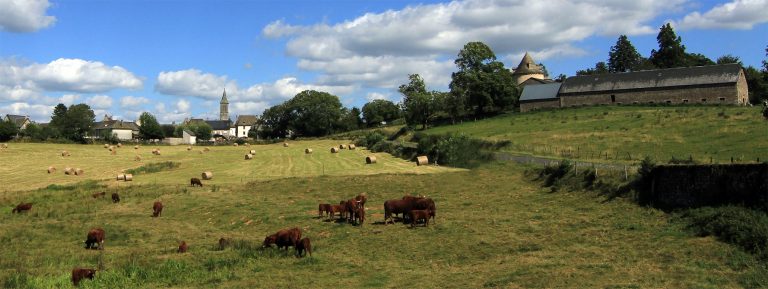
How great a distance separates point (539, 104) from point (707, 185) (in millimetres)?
81700

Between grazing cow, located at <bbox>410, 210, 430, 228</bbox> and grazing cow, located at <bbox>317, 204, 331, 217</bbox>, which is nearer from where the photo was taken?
grazing cow, located at <bbox>410, 210, 430, 228</bbox>

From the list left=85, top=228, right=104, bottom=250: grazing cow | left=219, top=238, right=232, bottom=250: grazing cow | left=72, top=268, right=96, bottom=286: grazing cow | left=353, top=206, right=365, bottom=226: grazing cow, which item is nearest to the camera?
left=72, top=268, right=96, bottom=286: grazing cow

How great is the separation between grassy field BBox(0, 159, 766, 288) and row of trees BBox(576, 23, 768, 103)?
82.3 m

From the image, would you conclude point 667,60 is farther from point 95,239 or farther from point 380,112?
point 95,239

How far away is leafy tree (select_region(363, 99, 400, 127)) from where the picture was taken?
164 meters

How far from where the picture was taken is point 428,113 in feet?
361

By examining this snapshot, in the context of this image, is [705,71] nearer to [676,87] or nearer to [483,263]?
[676,87]

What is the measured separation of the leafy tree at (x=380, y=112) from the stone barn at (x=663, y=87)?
66757mm

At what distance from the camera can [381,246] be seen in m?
23.4

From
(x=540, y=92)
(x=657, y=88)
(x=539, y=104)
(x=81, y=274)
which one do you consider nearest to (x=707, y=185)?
(x=81, y=274)

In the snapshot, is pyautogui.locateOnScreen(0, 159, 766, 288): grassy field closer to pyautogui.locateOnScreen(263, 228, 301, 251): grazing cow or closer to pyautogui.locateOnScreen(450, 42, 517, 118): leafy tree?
pyautogui.locateOnScreen(263, 228, 301, 251): grazing cow

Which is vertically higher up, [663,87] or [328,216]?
[663,87]

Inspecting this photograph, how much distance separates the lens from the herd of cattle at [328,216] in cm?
2183

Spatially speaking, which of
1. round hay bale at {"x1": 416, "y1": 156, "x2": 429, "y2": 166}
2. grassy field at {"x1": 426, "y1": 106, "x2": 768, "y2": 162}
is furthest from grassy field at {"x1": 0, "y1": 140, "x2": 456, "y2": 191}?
grassy field at {"x1": 426, "y1": 106, "x2": 768, "y2": 162}
